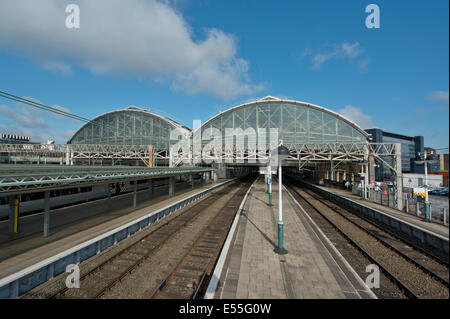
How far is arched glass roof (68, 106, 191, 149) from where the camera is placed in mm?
46781

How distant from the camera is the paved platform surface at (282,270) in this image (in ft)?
20.5

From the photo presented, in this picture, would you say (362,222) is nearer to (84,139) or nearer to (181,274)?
(181,274)

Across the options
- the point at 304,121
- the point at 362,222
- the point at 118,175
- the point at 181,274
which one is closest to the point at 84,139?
the point at 118,175

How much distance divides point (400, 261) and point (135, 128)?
50.1 meters

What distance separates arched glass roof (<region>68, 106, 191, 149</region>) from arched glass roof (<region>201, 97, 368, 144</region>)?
1561 cm

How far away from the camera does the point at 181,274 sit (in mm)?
7961

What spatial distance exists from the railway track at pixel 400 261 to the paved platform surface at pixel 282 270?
2043 mm

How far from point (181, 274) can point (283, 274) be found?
3964 millimetres

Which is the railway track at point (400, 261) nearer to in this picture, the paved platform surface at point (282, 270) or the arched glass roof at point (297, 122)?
the paved platform surface at point (282, 270)

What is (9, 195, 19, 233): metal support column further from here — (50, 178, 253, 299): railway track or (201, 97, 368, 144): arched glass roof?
(201, 97, 368, 144): arched glass roof
